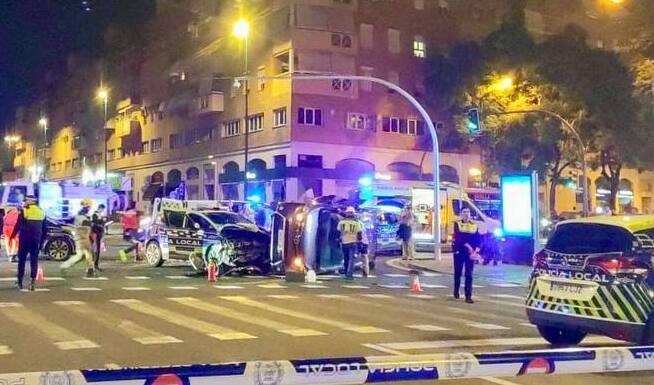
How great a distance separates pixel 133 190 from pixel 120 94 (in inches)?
500

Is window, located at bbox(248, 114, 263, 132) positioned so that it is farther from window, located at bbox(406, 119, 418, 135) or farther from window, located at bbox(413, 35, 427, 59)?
window, located at bbox(413, 35, 427, 59)

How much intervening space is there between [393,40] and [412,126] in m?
6.03

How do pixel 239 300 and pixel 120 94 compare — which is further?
pixel 120 94

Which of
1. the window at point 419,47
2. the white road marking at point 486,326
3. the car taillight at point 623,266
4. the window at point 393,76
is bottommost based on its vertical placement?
the white road marking at point 486,326

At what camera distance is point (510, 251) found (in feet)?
86.5

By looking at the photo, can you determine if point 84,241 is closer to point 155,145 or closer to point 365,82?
point 365,82

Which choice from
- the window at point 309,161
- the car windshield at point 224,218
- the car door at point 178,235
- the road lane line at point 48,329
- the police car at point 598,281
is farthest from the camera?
the window at point 309,161

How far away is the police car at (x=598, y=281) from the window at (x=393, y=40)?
4573 centimetres

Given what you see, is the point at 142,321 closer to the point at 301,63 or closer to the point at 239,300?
the point at 239,300

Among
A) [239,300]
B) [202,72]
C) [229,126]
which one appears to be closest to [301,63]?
[229,126]

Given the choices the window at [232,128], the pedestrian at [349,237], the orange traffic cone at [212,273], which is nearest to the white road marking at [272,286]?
the orange traffic cone at [212,273]

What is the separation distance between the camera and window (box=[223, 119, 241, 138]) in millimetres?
56562

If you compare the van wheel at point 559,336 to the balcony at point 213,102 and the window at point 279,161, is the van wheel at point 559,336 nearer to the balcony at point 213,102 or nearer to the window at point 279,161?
the window at point 279,161

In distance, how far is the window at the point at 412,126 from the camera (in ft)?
185
